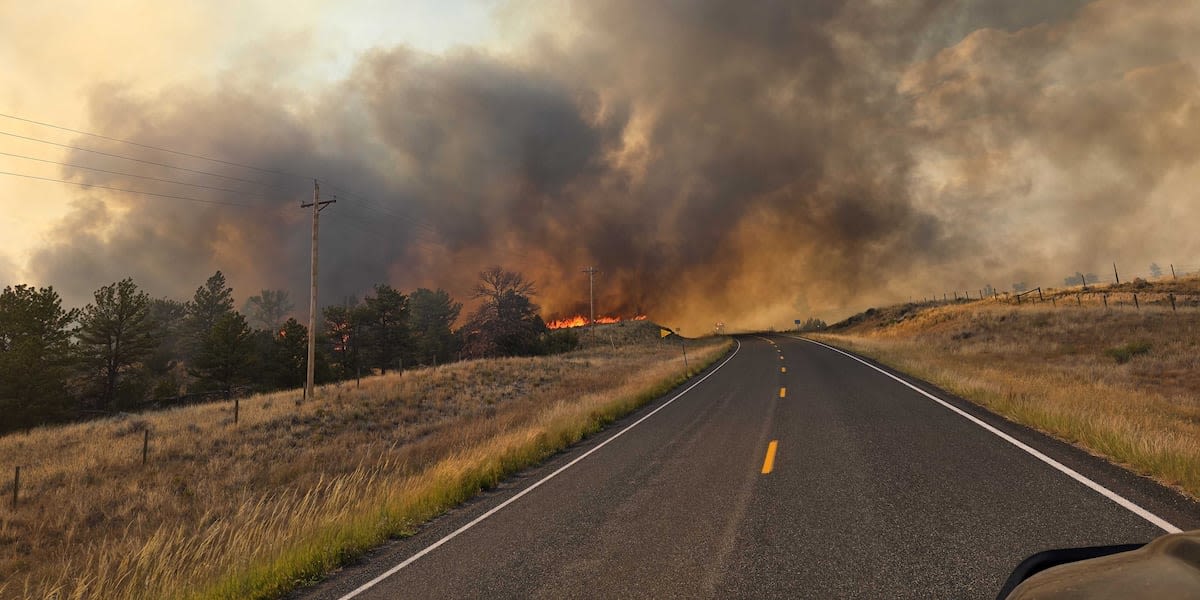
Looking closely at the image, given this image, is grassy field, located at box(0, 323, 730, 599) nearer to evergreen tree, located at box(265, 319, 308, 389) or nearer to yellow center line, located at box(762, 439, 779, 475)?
yellow center line, located at box(762, 439, 779, 475)

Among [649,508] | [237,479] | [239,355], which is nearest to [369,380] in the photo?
[237,479]

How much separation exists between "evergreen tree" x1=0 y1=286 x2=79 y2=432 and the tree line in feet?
0.21

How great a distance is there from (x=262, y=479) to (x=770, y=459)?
13.9 meters

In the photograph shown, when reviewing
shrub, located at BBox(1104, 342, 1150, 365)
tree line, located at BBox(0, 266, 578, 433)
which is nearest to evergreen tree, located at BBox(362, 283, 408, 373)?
tree line, located at BBox(0, 266, 578, 433)

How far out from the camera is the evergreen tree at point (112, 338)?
41.6 m

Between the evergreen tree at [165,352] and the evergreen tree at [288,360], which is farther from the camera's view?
the evergreen tree at [288,360]

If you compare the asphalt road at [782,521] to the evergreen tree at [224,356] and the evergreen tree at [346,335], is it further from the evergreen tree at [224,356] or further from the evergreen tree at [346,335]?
the evergreen tree at [346,335]

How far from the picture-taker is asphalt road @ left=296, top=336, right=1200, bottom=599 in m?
4.60

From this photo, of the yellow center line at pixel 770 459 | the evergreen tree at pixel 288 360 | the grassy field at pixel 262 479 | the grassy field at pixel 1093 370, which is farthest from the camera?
the evergreen tree at pixel 288 360

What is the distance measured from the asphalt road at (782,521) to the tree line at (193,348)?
111 feet

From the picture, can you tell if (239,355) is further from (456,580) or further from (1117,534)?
(1117,534)

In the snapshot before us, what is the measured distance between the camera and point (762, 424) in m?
11.7

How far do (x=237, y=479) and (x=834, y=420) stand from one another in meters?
16.0

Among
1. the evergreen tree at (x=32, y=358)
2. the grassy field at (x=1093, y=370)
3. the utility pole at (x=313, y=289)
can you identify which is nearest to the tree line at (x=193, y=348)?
the evergreen tree at (x=32, y=358)
